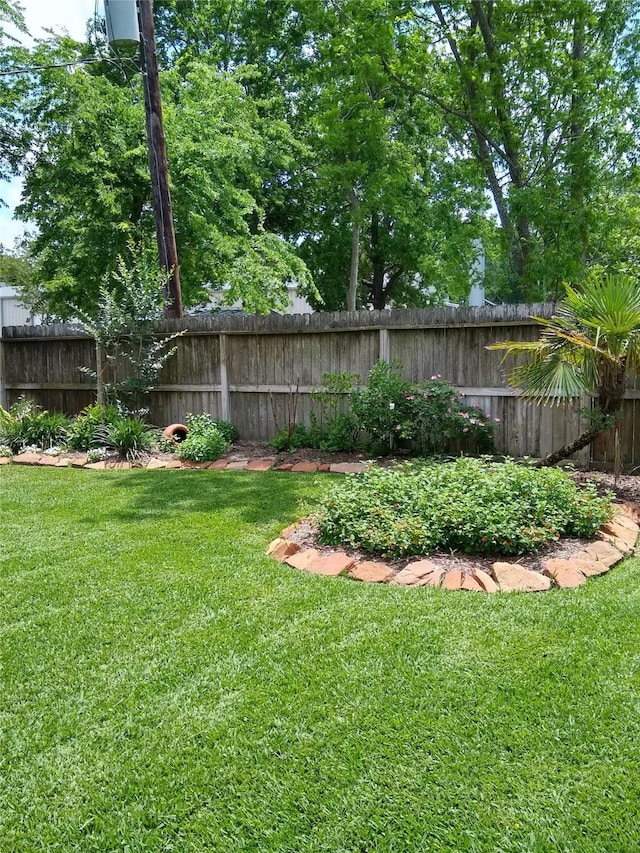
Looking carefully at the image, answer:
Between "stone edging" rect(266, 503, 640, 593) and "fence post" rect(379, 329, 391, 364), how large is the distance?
3.53 m

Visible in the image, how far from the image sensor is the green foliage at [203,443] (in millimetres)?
6934

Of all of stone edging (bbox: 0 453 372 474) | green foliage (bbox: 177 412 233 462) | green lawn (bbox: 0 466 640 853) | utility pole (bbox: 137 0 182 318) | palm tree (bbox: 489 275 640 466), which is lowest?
green lawn (bbox: 0 466 640 853)

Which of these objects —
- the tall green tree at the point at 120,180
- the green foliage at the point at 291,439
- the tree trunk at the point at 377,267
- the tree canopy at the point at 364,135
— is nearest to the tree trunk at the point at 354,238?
the tree canopy at the point at 364,135

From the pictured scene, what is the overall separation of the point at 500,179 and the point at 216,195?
584 cm

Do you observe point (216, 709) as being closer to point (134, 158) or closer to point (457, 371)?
point (457, 371)

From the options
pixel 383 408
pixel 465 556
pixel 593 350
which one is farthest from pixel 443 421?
pixel 465 556

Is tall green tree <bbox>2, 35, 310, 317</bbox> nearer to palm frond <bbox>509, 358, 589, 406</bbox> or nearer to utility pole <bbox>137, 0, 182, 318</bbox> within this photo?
utility pole <bbox>137, 0, 182, 318</bbox>

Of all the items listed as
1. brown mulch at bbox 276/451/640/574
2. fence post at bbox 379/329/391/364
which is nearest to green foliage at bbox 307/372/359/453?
fence post at bbox 379/329/391/364

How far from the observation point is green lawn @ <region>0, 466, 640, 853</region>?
5.41ft

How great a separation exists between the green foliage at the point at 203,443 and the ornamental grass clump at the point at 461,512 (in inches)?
118

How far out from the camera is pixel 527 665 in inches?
93.4

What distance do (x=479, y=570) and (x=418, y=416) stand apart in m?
3.09

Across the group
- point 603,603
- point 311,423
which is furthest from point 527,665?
point 311,423

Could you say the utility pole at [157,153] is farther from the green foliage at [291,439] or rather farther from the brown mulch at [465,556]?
the brown mulch at [465,556]
